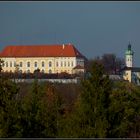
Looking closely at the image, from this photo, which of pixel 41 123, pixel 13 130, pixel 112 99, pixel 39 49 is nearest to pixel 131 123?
pixel 112 99

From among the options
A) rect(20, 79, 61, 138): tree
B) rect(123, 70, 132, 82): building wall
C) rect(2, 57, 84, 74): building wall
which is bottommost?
rect(20, 79, 61, 138): tree

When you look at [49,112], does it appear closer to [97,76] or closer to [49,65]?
[97,76]

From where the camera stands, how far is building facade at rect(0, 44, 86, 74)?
4742 inches

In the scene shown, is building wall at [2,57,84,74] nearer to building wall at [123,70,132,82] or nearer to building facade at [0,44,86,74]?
building facade at [0,44,86,74]

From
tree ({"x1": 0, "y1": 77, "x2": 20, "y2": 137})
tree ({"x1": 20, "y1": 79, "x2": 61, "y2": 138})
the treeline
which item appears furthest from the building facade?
tree ({"x1": 0, "y1": 77, "x2": 20, "y2": 137})

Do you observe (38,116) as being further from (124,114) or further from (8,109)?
(124,114)

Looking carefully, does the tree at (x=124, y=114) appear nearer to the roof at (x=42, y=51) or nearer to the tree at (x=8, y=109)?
the tree at (x=8, y=109)

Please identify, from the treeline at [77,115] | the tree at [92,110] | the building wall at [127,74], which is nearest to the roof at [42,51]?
the building wall at [127,74]

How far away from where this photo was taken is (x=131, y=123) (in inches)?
619

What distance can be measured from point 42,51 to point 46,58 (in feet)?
5.85

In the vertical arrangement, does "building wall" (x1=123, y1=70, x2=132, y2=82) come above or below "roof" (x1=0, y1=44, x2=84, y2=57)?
below

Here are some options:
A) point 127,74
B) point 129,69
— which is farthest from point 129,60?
point 127,74

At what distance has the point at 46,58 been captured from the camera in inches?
4793

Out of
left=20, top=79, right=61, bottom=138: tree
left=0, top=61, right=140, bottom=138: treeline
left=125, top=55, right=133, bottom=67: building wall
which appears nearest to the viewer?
left=0, top=61, right=140, bottom=138: treeline
